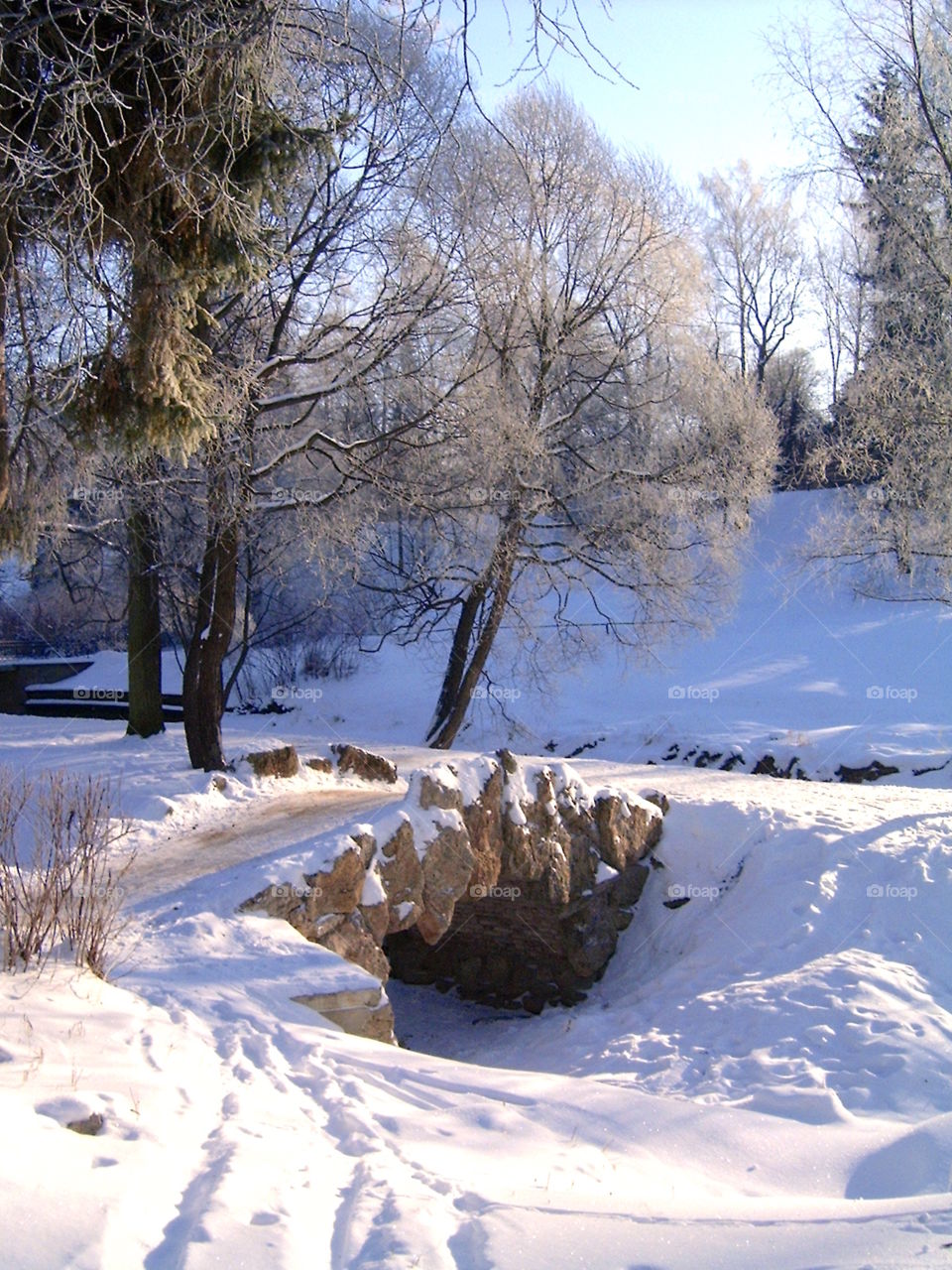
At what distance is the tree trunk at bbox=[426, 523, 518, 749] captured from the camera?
14789 millimetres

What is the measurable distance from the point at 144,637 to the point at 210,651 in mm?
2060

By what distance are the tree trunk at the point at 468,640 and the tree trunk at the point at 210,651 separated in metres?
4.06

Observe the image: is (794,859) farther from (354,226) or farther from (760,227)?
(760,227)

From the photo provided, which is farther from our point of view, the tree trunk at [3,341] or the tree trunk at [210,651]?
the tree trunk at [210,651]

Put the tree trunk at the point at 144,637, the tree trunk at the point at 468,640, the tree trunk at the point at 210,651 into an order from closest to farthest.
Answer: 1. the tree trunk at the point at 210,651
2. the tree trunk at the point at 144,637
3. the tree trunk at the point at 468,640

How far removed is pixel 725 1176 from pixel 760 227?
3281cm

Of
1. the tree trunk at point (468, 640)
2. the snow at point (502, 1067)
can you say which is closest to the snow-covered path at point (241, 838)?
the snow at point (502, 1067)

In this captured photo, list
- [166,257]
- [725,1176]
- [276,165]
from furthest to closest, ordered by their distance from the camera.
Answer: [276,165]
[166,257]
[725,1176]

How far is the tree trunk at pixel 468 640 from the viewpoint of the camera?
14789 mm

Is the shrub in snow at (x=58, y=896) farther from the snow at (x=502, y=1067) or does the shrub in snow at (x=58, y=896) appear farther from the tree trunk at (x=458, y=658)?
the tree trunk at (x=458, y=658)

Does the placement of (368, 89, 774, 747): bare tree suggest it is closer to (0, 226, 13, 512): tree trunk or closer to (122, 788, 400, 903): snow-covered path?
(122, 788, 400, 903): snow-covered path

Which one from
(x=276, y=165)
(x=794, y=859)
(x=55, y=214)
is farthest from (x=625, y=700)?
(x=55, y=214)

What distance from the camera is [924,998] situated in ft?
27.7

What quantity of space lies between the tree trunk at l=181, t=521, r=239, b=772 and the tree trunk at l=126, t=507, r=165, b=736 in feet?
4.66
